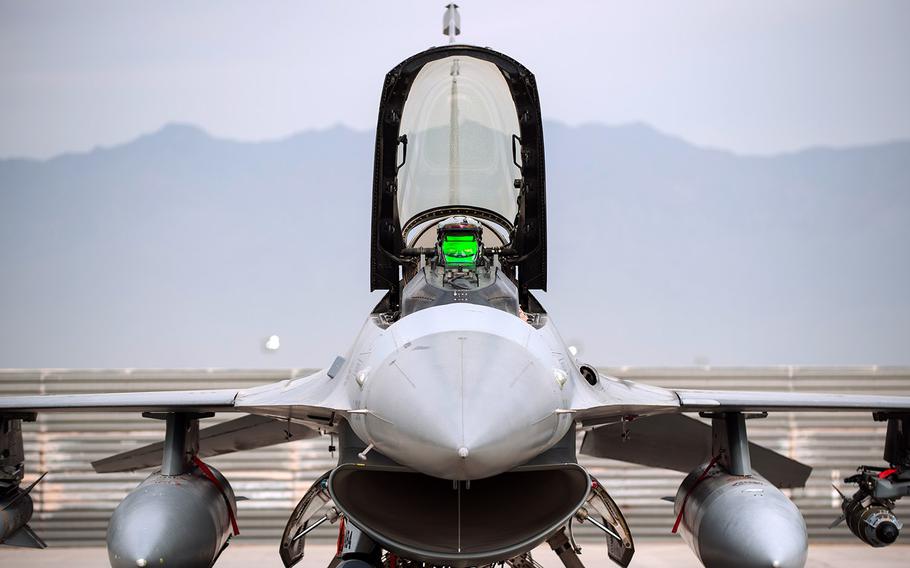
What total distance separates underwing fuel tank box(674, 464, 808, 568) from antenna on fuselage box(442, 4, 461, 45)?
336cm

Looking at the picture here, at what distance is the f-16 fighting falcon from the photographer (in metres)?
3.59

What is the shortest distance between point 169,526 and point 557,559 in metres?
6.07

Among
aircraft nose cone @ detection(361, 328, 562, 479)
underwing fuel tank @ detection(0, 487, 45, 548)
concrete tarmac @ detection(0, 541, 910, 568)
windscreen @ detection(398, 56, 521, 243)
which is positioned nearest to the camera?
aircraft nose cone @ detection(361, 328, 562, 479)

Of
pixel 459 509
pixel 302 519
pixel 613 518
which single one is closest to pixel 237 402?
pixel 302 519

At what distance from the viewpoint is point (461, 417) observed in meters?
3.33

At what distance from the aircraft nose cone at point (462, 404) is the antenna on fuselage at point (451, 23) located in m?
3.37

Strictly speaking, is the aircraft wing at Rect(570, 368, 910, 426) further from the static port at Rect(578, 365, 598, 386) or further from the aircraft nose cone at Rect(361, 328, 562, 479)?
the aircraft nose cone at Rect(361, 328, 562, 479)

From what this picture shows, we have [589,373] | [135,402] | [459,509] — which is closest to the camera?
[459,509]

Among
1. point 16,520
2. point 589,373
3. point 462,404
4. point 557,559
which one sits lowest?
point 557,559

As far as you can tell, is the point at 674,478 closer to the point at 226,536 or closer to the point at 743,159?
the point at 743,159

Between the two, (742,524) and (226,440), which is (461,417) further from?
(226,440)

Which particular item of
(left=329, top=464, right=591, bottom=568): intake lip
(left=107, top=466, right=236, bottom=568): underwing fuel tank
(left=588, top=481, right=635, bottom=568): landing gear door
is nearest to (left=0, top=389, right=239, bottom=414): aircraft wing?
(left=107, top=466, right=236, bottom=568): underwing fuel tank

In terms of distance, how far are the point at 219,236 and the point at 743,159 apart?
7584 millimetres

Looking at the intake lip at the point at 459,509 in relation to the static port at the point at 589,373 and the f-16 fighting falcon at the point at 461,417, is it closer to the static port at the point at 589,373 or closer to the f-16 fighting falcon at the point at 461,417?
the f-16 fighting falcon at the point at 461,417
